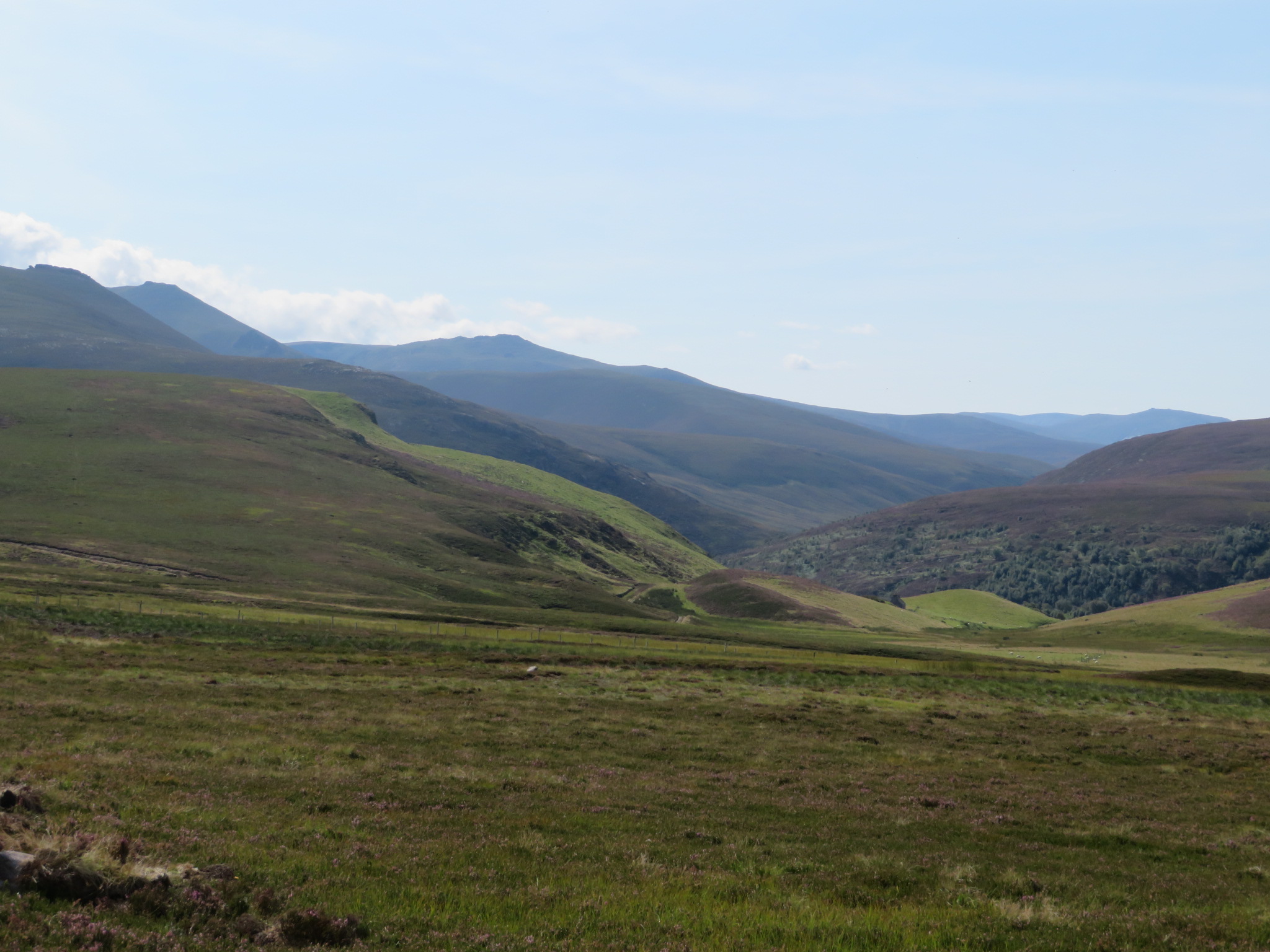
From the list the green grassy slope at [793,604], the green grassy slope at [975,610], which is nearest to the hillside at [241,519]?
the green grassy slope at [793,604]

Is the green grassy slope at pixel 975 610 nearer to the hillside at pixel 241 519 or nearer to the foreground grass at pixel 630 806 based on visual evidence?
the hillside at pixel 241 519

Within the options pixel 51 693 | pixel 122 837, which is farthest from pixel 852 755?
pixel 51 693

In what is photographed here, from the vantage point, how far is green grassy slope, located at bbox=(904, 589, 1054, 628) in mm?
169250

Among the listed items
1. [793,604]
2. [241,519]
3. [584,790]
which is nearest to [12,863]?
[584,790]

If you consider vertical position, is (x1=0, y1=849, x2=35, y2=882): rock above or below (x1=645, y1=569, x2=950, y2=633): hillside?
above

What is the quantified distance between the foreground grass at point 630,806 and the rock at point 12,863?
2.12 ft

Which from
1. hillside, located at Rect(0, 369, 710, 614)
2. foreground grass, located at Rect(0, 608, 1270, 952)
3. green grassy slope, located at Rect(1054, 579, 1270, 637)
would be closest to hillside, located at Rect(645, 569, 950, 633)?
hillside, located at Rect(0, 369, 710, 614)

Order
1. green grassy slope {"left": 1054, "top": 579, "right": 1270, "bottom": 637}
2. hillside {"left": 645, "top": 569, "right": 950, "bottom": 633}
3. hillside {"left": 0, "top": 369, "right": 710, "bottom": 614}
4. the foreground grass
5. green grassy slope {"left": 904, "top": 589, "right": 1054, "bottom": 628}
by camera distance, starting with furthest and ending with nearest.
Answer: green grassy slope {"left": 904, "top": 589, "right": 1054, "bottom": 628}
hillside {"left": 645, "top": 569, "right": 950, "bottom": 633}
green grassy slope {"left": 1054, "top": 579, "right": 1270, "bottom": 637}
hillside {"left": 0, "top": 369, "right": 710, "bottom": 614}
the foreground grass

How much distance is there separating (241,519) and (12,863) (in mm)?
142654

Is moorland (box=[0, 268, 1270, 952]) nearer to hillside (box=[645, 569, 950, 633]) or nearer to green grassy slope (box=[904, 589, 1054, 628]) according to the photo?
hillside (box=[645, 569, 950, 633])

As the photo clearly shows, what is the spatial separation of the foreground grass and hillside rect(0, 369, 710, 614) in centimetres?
7317

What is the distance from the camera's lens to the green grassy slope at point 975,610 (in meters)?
169

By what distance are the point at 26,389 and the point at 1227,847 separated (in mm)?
235789

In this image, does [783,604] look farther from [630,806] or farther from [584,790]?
[630,806]
